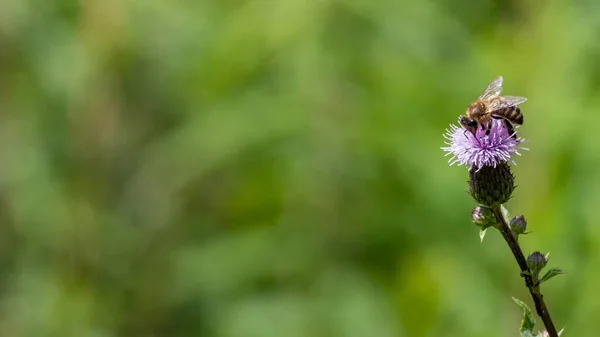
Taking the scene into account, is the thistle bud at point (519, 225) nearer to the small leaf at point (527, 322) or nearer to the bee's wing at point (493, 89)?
the small leaf at point (527, 322)

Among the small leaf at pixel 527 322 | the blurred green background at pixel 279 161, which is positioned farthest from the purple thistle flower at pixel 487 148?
the blurred green background at pixel 279 161

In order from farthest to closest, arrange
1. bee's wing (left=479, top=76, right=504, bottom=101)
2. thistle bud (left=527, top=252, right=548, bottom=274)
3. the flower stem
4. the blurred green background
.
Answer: the blurred green background < bee's wing (left=479, top=76, right=504, bottom=101) < thistle bud (left=527, top=252, right=548, bottom=274) < the flower stem

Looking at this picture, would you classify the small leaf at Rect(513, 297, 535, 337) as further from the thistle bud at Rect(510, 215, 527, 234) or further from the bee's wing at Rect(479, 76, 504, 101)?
the bee's wing at Rect(479, 76, 504, 101)

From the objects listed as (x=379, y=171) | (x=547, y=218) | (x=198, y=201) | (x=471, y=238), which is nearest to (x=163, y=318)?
(x=198, y=201)

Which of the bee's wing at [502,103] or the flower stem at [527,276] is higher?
the bee's wing at [502,103]

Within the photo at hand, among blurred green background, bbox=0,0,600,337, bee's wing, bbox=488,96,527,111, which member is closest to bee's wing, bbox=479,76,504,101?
bee's wing, bbox=488,96,527,111

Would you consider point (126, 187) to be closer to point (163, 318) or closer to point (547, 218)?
point (163, 318)
